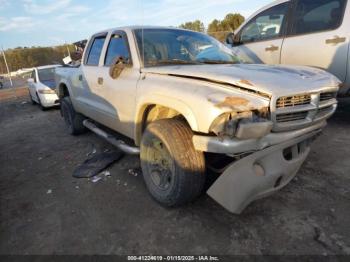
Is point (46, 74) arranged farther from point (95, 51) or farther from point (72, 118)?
point (95, 51)

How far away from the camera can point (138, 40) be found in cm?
354

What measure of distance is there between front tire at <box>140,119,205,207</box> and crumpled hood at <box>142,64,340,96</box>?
1.67 ft

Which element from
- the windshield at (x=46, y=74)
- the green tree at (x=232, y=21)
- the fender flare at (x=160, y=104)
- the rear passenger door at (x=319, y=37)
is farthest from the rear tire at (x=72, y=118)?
the green tree at (x=232, y=21)

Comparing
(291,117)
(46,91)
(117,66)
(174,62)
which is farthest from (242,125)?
(46,91)

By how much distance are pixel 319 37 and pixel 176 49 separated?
260 cm

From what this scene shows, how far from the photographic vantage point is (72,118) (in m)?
5.94

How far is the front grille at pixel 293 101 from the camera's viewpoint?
2355mm

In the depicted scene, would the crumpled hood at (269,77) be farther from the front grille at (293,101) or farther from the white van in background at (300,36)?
the white van in background at (300,36)

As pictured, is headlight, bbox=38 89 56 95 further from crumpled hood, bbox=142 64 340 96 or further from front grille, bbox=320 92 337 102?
front grille, bbox=320 92 337 102

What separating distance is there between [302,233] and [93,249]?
1.78 metres

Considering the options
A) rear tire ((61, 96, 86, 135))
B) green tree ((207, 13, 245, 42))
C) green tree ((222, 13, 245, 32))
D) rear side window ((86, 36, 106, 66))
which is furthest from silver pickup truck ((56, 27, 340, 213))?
green tree ((222, 13, 245, 32))

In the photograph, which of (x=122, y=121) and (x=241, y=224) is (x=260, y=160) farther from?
(x=122, y=121)

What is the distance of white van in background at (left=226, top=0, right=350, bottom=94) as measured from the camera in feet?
14.8

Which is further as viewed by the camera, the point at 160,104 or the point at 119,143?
the point at 119,143
